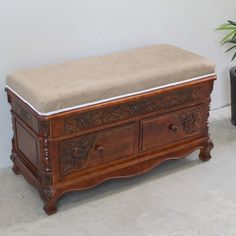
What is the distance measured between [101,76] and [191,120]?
1.97 feet

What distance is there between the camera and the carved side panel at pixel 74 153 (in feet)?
6.86

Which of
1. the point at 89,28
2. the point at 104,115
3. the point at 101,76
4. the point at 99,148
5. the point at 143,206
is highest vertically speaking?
the point at 89,28

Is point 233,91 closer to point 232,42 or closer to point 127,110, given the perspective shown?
point 232,42

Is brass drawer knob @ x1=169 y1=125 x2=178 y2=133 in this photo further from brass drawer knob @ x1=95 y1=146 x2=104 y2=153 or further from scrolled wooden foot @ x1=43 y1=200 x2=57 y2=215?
scrolled wooden foot @ x1=43 y1=200 x2=57 y2=215

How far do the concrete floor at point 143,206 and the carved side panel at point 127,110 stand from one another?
40 centimetres

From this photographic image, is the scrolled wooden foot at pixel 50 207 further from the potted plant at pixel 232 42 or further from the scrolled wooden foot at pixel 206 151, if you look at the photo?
the potted plant at pixel 232 42

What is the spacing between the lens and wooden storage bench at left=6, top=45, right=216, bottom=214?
2033 millimetres

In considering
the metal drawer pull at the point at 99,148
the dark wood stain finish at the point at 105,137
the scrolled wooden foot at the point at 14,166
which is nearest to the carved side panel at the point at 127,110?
the dark wood stain finish at the point at 105,137

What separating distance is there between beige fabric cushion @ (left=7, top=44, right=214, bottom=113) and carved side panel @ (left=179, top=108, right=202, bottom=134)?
216mm

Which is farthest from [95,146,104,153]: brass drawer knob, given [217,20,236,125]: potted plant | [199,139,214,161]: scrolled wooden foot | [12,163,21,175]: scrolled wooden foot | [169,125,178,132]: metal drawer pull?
[217,20,236,125]: potted plant

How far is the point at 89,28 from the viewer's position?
2.54 meters

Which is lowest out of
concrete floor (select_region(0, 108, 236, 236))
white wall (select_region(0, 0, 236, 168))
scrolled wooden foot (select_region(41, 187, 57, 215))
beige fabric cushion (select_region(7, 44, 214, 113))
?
concrete floor (select_region(0, 108, 236, 236))

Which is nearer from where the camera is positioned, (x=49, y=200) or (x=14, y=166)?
(x=49, y=200)

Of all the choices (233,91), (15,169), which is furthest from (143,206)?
(233,91)
